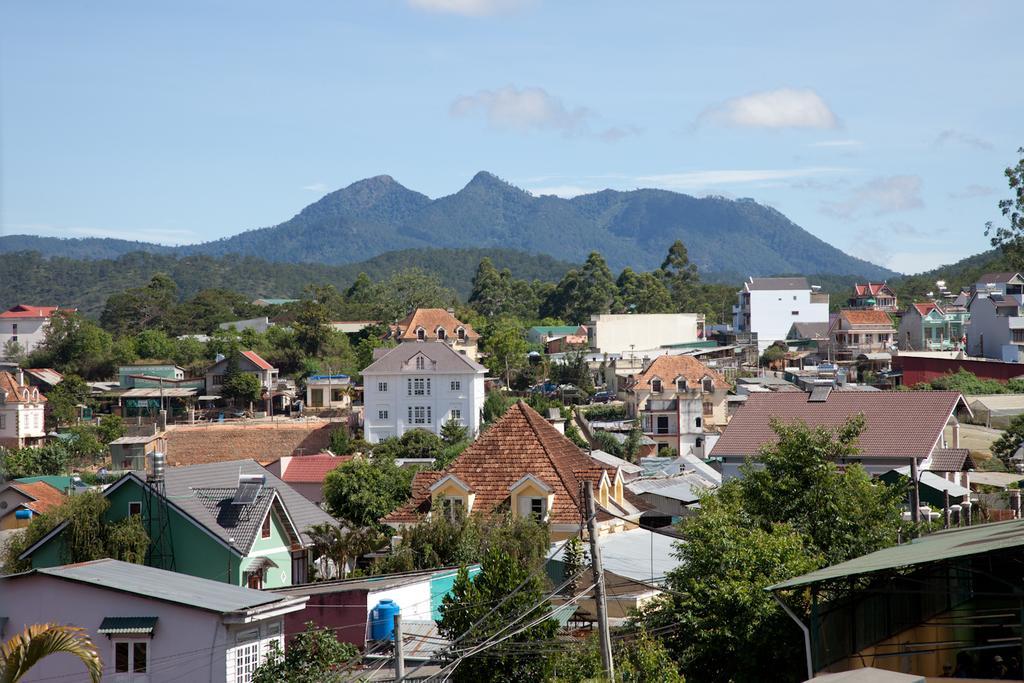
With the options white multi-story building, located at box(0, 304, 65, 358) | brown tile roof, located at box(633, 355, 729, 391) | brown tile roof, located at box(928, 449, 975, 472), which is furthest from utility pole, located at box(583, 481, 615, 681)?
white multi-story building, located at box(0, 304, 65, 358)

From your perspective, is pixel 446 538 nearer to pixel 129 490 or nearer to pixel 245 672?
pixel 129 490

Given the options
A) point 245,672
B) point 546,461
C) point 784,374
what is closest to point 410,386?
point 784,374

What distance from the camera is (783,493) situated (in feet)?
63.3

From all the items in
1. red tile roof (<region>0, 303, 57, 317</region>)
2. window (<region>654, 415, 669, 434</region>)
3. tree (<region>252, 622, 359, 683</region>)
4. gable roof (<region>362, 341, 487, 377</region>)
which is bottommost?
window (<region>654, 415, 669, 434</region>)

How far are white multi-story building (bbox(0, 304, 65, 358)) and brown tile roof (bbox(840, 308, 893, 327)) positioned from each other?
2405 inches

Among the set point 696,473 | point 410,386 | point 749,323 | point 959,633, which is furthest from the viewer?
point 749,323

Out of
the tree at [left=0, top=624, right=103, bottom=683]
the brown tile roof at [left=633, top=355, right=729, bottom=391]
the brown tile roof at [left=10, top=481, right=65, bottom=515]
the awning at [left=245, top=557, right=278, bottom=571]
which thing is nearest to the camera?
the tree at [left=0, top=624, right=103, bottom=683]

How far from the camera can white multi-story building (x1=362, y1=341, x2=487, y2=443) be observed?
6575cm

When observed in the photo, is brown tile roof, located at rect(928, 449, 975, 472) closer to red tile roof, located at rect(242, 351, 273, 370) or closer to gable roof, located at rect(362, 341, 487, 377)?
gable roof, located at rect(362, 341, 487, 377)

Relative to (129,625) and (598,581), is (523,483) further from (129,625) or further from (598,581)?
(598,581)

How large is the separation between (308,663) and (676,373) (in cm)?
5266

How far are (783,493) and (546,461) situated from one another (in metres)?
7.05

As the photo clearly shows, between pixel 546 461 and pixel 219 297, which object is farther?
pixel 219 297

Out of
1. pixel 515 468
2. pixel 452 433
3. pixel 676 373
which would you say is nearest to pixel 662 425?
pixel 676 373
